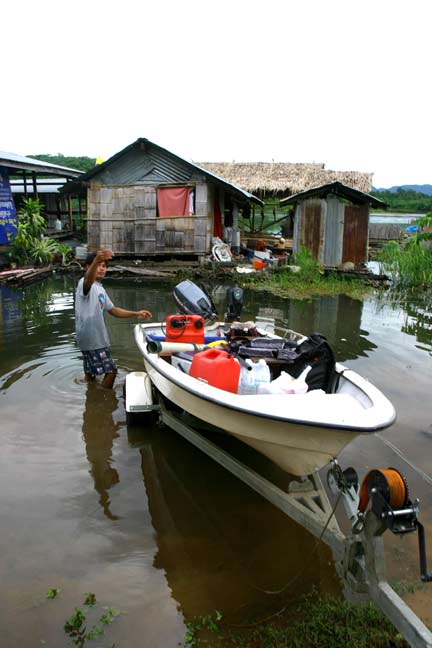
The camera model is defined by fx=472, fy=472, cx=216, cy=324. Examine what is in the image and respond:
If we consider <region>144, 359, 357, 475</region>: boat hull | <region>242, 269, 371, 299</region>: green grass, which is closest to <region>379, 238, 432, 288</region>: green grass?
<region>242, 269, 371, 299</region>: green grass

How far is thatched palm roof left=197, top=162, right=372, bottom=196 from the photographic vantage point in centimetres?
1775

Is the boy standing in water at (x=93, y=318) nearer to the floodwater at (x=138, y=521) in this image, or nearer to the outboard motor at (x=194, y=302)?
the outboard motor at (x=194, y=302)

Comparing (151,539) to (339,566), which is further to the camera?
(151,539)

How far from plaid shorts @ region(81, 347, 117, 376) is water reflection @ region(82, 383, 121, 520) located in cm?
42

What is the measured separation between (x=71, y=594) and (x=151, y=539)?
2.20 feet

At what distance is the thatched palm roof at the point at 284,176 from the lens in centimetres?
1775

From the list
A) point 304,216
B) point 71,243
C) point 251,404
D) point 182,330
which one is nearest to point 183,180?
point 304,216

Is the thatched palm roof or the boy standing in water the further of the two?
the thatched palm roof

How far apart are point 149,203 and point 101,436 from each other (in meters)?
11.7

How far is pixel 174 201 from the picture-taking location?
50.2 feet

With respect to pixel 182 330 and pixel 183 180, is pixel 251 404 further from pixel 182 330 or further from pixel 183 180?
pixel 183 180

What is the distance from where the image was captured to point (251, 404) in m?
3.07

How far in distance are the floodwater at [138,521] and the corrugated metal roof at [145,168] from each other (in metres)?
10.1

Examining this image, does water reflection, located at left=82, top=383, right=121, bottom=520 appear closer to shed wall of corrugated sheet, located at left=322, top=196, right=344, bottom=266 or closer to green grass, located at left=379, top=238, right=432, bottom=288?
green grass, located at left=379, top=238, right=432, bottom=288
